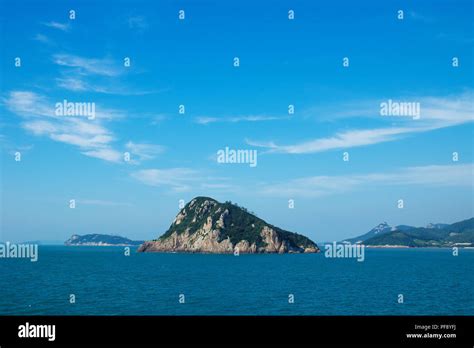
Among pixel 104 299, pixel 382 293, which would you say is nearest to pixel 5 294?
pixel 104 299
